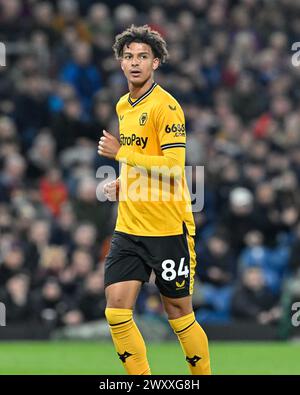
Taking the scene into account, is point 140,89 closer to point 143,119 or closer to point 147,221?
point 143,119

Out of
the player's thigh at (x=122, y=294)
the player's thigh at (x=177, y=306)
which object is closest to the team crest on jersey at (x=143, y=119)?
the player's thigh at (x=122, y=294)

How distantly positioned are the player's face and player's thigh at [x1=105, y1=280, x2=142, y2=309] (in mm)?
1310

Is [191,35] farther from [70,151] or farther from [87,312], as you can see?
[87,312]

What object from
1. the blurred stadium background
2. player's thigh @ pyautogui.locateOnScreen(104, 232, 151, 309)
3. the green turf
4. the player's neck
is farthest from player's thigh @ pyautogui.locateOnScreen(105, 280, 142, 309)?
the blurred stadium background

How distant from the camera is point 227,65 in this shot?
1769 cm

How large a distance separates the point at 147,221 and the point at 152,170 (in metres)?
0.36

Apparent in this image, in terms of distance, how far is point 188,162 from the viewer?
1519 cm

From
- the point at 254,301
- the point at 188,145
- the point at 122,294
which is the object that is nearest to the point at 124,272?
the point at 122,294

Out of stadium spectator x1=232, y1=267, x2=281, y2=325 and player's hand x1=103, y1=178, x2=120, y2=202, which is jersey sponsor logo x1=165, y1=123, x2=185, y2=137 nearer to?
player's hand x1=103, y1=178, x2=120, y2=202

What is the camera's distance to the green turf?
10516 mm

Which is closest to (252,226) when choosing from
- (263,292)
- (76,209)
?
(263,292)

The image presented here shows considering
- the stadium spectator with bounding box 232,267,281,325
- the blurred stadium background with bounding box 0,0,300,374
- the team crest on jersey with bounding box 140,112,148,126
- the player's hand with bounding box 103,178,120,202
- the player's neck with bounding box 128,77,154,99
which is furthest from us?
the stadium spectator with bounding box 232,267,281,325

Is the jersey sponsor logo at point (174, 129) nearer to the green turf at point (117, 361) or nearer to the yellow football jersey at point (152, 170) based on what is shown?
the yellow football jersey at point (152, 170)

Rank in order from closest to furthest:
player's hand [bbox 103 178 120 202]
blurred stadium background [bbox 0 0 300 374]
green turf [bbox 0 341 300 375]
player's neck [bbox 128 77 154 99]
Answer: player's neck [bbox 128 77 154 99], player's hand [bbox 103 178 120 202], green turf [bbox 0 341 300 375], blurred stadium background [bbox 0 0 300 374]
